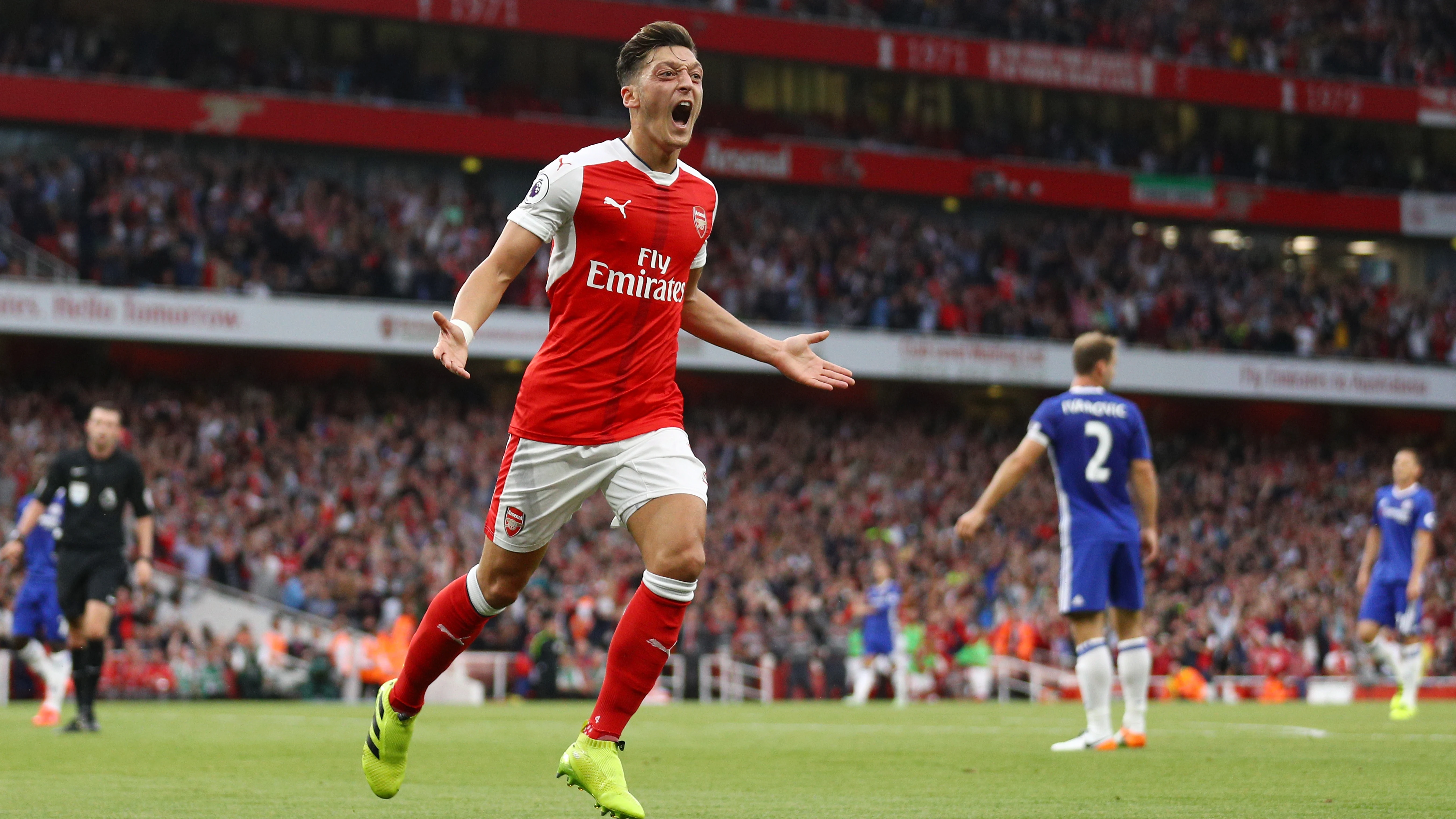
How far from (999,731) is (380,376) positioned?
22130mm

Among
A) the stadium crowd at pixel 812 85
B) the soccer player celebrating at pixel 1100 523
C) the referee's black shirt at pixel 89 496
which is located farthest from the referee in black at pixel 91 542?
the stadium crowd at pixel 812 85

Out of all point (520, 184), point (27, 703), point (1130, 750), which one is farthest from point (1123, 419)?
point (520, 184)

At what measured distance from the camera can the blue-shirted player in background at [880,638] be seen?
2125cm

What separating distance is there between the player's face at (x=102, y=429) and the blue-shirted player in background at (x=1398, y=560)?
1023 centimetres

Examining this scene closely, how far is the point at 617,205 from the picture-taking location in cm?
575

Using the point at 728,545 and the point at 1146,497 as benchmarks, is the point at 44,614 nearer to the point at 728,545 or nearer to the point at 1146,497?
the point at 1146,497

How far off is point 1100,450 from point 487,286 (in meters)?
5.21

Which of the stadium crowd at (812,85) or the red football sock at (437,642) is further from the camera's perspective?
the stadium crowd at (812,85)

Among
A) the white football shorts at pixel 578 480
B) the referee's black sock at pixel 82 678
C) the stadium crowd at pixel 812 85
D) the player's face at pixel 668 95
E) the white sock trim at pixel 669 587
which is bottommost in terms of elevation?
the referee's black sock at pixel 82 678

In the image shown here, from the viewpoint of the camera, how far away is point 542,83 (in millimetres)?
36938

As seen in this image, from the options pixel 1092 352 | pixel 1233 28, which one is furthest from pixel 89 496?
pixel 1233 28

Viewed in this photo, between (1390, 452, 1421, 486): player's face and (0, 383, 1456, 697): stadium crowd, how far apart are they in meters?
9.83

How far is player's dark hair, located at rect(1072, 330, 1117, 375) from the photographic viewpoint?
9852 millimetres

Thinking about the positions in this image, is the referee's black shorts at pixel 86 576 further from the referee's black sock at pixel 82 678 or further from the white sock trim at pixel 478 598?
the white sock trim at pixel 478 598
